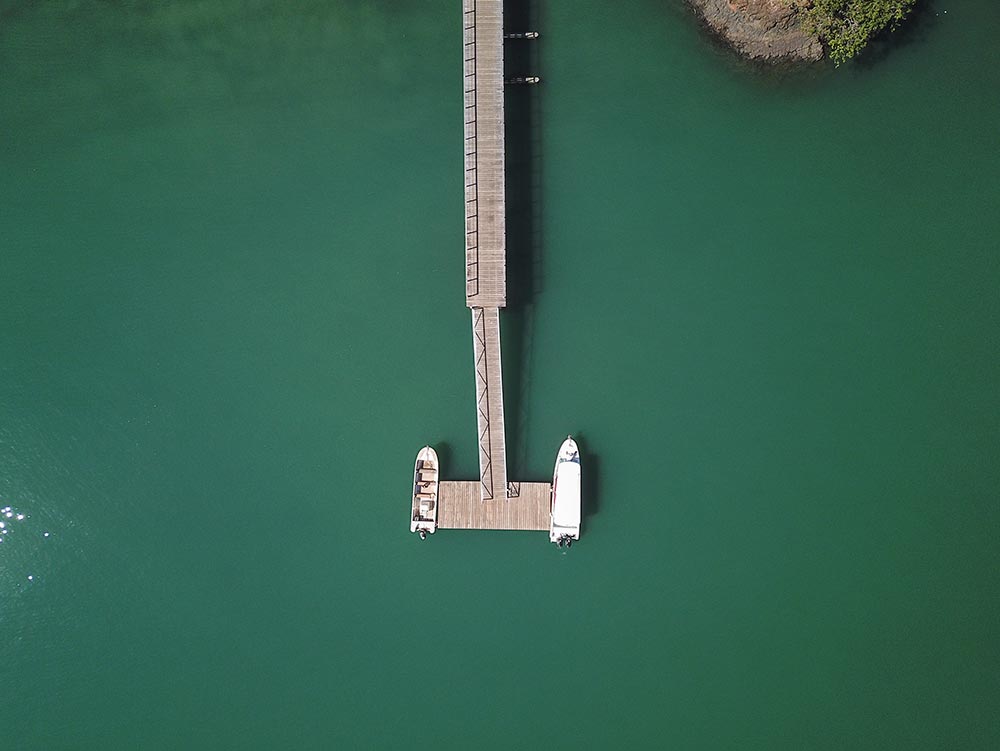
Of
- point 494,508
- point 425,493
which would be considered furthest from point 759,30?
point 425,493

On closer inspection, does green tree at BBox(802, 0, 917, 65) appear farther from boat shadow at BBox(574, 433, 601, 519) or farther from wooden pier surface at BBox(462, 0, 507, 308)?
boat shadow at BBox(574, 433, 601, 519)

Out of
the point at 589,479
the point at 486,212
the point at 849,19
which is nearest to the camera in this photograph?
the point at 486,212

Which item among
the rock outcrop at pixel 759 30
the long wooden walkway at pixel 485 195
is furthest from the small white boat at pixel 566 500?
the rock outcrop at pixel 759 30

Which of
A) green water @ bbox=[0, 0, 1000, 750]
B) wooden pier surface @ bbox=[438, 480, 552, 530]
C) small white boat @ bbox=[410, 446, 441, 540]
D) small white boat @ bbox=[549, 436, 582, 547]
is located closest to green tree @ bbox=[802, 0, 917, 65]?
green water @ bbox=[0, 0, 1000, 750]

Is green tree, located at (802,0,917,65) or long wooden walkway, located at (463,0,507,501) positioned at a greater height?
green tree, located at (802,0,917,65)

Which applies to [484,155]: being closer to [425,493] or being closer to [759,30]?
[759,30]
